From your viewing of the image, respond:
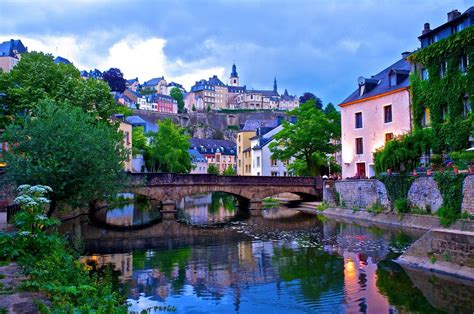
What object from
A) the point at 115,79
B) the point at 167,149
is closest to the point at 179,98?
the point at 115,79

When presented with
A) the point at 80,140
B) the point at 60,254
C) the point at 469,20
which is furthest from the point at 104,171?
the point at 469,20

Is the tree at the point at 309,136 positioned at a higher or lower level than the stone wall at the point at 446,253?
higher

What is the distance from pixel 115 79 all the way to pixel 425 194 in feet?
430

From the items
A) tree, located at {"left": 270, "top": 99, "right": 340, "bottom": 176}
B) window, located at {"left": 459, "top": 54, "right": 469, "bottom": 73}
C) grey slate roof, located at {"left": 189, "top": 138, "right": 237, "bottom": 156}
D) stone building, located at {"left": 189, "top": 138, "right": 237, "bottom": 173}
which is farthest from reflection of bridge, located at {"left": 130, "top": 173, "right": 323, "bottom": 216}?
grey slate roof, located at {"left": 189, "top": 138, "right": 237, "bottom": 156}

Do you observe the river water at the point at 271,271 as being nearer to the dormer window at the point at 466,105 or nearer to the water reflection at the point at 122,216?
the water reflection at the point at 122,216

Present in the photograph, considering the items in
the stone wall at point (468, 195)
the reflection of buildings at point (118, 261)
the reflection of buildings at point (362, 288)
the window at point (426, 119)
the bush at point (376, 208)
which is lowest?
the reflection of buildings at point (362, 288)

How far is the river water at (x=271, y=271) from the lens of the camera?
1469cm

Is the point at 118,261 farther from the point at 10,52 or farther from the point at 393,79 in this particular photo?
the point at 10,52

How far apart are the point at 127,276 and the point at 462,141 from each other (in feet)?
81.7

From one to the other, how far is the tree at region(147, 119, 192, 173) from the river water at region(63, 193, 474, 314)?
34.1 m

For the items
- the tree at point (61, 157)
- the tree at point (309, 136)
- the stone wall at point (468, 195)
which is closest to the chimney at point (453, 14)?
the stone wall at point (468, 195)

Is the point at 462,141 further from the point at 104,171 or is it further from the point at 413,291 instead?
the point at 104,171

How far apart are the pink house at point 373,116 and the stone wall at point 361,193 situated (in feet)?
8.29

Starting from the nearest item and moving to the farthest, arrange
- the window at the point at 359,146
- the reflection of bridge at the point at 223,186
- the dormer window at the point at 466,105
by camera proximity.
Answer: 1. the dormer window at the point at 466,105
2. the reflection of bridge at the point at 223,186
3. the window at the point at 359,146
